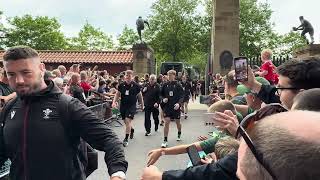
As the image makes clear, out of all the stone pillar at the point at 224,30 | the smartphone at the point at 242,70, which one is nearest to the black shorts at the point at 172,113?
the smartphone at the point at 242,70

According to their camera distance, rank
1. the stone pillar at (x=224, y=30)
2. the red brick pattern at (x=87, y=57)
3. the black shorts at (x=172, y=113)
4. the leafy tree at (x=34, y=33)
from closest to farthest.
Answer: the black shorts at (x=172, y=113), the stone pillar at (x=224, y=30), the red brick pattern at (x=87, y=57), the leafy tree at (x=34, y=33)

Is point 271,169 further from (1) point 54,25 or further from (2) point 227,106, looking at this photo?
(1) point 54,25

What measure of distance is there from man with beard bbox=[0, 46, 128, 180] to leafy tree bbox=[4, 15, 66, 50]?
6044cm

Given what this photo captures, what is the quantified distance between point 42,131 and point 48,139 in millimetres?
67

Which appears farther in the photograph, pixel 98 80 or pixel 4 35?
pixel 4 35

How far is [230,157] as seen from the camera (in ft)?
7.46

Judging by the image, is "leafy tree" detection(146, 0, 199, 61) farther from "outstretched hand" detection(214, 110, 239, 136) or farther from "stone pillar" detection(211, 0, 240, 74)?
"outstretched hand" detection(214, 110, 239, 136)

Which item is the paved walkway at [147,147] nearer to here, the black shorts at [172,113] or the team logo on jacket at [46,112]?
the black shorts at [172,113]

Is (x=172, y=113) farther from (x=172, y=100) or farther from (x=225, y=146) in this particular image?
(x=225, y=146)

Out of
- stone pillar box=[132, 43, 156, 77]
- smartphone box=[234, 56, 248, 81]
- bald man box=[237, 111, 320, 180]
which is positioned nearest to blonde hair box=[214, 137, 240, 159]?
smartphone box=[234, 56, 248, 81]

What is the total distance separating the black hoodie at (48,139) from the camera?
10.3 feet

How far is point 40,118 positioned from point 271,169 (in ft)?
7.59

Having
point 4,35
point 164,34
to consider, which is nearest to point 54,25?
point 4,35

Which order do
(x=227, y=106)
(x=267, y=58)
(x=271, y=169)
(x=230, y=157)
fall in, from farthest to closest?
(x=267, y=58) < (x=227, y=106) < (x=230, y=157) < (x=271, y=169)
